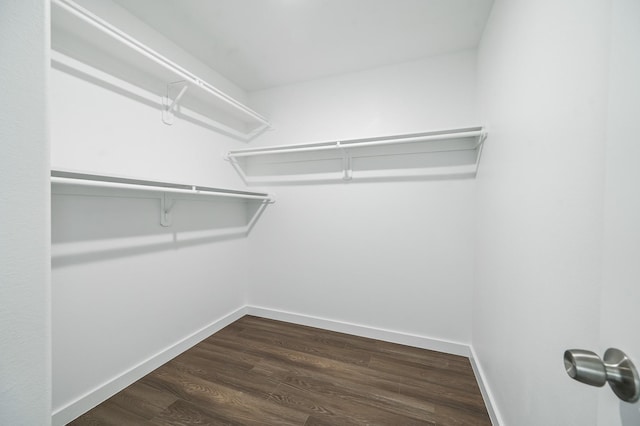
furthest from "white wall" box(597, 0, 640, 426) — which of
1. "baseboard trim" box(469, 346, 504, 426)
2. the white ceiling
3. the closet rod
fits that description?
the closet rod

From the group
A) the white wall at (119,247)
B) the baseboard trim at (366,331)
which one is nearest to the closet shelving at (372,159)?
the white wall at (119,247)

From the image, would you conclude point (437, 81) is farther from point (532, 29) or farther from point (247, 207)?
point (247, 207)

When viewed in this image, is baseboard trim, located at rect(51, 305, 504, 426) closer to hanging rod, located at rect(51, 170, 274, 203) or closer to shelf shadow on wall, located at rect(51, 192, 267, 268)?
shelf shadow on wall, located at rect(51, 192, 267, 268)

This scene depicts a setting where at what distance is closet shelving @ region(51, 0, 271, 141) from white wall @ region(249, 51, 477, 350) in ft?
1.97

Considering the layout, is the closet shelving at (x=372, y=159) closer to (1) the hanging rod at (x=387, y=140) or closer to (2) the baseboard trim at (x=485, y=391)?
(1) the hanging rod at (x=387, y=140)

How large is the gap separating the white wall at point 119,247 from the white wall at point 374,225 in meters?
0.65

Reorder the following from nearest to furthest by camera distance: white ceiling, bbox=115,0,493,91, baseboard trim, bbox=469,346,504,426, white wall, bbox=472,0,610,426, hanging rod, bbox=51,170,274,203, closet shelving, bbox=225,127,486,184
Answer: white wall, bbox=472,0,610,426
hanging rod, bbox=51,170,274,203
baseboard trim, bbox=469,346,504,426
white ceiling, bbox=115,0,493,91
closet shelving, bbox=225,127,486,184

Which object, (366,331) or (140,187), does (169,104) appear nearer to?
(140,187)

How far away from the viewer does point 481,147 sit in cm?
156

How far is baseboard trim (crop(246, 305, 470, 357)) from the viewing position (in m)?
1.78

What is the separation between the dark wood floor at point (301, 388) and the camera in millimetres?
1214

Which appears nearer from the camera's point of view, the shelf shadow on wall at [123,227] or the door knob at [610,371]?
the door knob at [610,371]

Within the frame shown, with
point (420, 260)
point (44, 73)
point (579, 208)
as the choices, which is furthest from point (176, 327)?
point (579, 208)

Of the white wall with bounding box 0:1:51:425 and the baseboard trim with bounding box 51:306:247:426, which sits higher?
the white wall with bounding box 0:1:51:425
